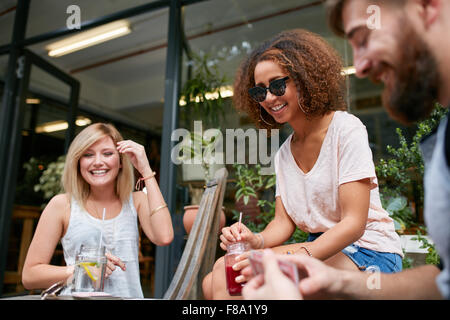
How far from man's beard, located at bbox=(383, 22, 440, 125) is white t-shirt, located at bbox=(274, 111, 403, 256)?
0.59 metres

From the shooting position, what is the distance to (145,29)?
154 inches

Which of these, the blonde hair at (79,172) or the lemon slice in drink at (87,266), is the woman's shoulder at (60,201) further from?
the lemon slice in drink at (87,266)

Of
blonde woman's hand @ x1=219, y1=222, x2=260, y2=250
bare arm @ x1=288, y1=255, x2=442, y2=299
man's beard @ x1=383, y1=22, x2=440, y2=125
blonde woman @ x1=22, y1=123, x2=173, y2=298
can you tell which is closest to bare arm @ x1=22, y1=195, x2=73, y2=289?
blonde woman @ x1=22, y1=123, x2=173, y2=298

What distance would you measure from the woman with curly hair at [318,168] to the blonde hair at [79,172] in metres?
0.82

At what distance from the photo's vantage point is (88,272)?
1.16m

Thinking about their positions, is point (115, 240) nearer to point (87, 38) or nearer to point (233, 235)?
point (233, 235)

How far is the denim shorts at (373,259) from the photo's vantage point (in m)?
1.29

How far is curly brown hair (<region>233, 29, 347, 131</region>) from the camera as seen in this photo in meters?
1.52

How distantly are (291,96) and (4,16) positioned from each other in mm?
3963

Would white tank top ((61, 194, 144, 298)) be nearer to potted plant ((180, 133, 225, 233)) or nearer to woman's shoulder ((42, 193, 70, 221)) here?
woman's shoulder ((42, 193, 70, 221))

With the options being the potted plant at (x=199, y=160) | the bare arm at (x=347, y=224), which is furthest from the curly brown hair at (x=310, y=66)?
the potted plant at (x=199, y=160)

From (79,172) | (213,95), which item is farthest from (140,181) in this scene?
(213,95)

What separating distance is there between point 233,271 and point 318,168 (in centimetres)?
62

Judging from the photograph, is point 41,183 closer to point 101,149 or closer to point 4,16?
point 4,16
